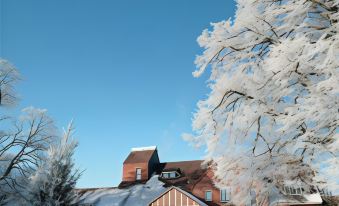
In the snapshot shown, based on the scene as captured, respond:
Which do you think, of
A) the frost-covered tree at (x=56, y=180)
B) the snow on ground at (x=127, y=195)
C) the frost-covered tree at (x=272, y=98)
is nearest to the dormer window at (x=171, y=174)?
the snow on ground at (x=127, y=195)

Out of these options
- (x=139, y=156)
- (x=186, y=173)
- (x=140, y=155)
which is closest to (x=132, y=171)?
(x=139, y=156)

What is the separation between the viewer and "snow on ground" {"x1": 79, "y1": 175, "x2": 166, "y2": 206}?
30.2 metres

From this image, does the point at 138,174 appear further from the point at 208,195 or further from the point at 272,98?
the point at 272,98

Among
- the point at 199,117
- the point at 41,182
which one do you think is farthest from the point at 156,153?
the point at 199,117

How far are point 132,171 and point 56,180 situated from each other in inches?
823

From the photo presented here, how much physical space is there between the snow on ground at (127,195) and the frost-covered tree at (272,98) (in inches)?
839

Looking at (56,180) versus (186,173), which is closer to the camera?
(56,180)

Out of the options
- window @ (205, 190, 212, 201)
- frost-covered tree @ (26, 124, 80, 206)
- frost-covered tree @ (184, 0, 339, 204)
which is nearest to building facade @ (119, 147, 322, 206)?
window @ (205, 190, 212, 201)

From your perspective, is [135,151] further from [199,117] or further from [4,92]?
[199,117]

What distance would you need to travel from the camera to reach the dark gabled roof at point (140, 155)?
3772cm

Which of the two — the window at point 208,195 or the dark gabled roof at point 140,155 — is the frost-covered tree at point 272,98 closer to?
the window at point 208,195

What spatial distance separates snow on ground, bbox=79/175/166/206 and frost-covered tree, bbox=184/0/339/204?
839 inches

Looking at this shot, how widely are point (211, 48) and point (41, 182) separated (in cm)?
1212

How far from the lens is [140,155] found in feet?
128
